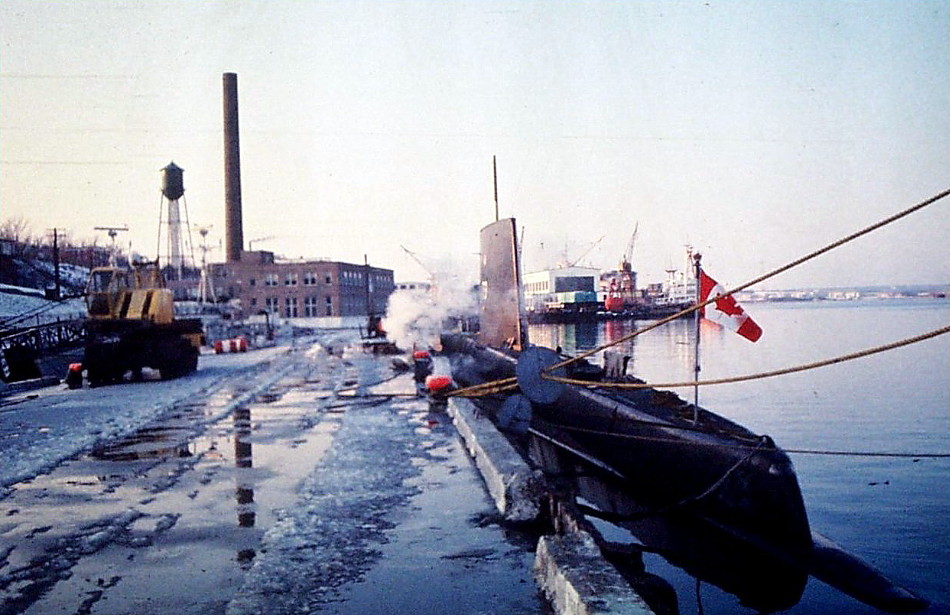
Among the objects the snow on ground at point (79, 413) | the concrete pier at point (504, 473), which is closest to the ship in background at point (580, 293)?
the snow on ground at point (79, 413)

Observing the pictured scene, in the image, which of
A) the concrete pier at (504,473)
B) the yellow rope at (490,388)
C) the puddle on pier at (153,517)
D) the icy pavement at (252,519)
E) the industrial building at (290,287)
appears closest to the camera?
the icy pavement at (252,519)

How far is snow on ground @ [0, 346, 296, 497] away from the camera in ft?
41.2

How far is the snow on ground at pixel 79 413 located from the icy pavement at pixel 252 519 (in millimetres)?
86

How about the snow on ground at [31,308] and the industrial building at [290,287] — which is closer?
the snow on ground at [31,308]

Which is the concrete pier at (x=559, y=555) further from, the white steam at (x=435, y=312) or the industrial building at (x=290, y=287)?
the industrial building at (x=290, y=287)

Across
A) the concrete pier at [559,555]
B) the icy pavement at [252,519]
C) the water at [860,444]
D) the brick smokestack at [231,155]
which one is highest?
the brick smokestack at [231,155]

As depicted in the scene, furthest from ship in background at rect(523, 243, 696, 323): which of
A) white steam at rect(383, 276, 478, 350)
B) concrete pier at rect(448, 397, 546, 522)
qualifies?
concrete pier at rect(448, 397, 546, 522)

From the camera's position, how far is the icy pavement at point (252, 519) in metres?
6.34

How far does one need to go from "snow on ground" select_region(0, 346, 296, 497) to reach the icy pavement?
9 centimetres

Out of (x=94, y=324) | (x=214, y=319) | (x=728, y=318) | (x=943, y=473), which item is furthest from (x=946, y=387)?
(x=214, y=319)

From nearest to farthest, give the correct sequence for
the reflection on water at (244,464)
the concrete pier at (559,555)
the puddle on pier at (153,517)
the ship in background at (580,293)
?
the concrete pier at (559,555), the puddle on pier at (153,517), the reflection on water at (244,464), the ship in background at (580,293)

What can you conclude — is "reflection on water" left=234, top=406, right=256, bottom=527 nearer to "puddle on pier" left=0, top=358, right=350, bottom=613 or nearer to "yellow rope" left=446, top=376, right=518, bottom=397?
"puddle on pier" left=0, top=358, right=350, bottom=613

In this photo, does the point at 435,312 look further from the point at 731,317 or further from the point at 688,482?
the point at 731,317

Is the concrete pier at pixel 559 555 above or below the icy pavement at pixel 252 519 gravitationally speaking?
above
